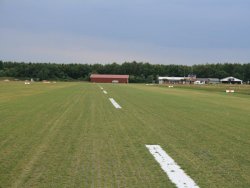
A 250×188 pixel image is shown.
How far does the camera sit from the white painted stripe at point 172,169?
223 inches

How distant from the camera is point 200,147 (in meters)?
8.51

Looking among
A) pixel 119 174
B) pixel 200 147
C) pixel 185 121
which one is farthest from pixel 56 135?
pixel 185 121

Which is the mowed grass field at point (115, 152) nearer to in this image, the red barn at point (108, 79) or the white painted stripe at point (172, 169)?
the white painted stripe at point (172, 169)

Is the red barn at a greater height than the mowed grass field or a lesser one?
lesser

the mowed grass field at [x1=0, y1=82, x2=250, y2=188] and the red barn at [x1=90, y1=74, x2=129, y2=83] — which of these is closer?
the mowed grass field at [x1=0, y1=82, x2=250, y2=188]

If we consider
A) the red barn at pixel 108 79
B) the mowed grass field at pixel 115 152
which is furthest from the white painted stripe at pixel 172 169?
the red barn at pixel 108 79

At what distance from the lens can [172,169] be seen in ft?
21.2

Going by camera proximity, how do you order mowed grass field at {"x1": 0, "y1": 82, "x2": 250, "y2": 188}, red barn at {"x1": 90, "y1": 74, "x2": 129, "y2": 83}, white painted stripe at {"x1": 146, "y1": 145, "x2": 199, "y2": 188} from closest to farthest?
1. white painted stripe at {"x1": 146, "y1": 145, "x2": 199, "y2": 188}
2. mowed grass field at {"x1": 0, "y1": 82, "x2": 250, "y2": 188}
3. red barn at {"x1": 90, "y1": 74, "x2": 129, "y2": 83}

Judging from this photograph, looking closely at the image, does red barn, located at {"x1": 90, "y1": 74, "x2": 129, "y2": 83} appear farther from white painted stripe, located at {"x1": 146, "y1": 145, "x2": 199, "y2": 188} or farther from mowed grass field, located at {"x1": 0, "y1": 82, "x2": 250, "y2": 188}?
white painted stripe, located at {"x1": 146, "y1": 145, "x2": 199, "y2": 188}

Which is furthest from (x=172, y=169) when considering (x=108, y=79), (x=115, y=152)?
(x=108, y=79)

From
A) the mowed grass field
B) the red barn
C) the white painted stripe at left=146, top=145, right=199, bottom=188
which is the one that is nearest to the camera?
the white painted stripe at left=146, top=145, right=199, bottom=188

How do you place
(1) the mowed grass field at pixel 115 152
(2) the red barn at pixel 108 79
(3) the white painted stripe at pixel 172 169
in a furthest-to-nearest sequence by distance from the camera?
1. (2) the red barn at pixel 108 79
2. (1) the mowed grass field at pixel 115 152
3. (3) the white painted stripe at pixel 172 169

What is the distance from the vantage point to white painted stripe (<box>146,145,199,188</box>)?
566 cm

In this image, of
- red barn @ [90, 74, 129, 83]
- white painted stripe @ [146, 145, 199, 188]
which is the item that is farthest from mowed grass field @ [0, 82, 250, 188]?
red barn @ [90, 74, 129, 83]
